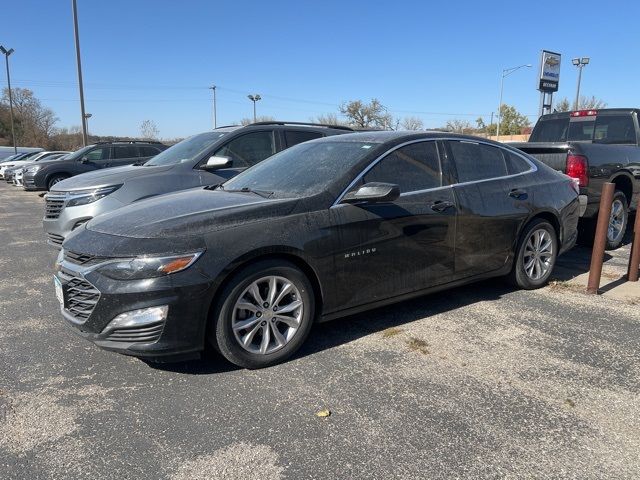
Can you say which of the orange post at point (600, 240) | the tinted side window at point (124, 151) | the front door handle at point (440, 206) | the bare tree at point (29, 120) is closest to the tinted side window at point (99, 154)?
the tinted side window at point (124, 151)

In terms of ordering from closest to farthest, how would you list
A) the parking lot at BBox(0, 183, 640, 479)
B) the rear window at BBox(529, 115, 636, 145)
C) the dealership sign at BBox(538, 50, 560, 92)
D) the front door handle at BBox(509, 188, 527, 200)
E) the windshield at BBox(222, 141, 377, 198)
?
1. the parking lot at BBox(0, 183, 640, 479)
2. the windshield at BBox(222, 141, 377, 198)
3. the front door handle at BBox(509, 188, 527, 200)
4. the rear window at BBox(529, 115, 636, 145)
5. the dealership sign at BBox(538, 50, 560, 92)

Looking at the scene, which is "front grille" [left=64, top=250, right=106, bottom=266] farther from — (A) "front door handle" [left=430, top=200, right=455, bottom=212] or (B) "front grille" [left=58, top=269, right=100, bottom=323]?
(A) "front door handle" [left=430, top=200, right=455, bottom=212]

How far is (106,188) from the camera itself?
6266 mm

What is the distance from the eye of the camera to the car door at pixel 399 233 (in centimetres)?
381

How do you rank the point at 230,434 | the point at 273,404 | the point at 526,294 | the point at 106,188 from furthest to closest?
the point at 106,188 → the point at 526,294 → the point at 273,404 → the point at 230,434

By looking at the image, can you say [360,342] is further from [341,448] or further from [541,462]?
[541,462]

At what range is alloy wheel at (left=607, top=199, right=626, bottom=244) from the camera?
24.2ft

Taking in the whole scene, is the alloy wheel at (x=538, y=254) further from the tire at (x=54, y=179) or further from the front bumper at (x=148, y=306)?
the tire at (x=54, y=179)

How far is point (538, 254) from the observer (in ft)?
17.5

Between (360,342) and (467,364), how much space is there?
83 cm

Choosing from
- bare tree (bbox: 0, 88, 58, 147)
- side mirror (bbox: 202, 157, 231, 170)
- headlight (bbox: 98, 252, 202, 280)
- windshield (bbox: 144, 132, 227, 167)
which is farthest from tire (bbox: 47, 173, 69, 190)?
bare tree (bbox: 0, 88, 58, 147)

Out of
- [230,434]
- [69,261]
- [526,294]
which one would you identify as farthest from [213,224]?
[526,294]

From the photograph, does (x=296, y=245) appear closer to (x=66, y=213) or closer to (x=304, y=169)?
(x=304, y=169)

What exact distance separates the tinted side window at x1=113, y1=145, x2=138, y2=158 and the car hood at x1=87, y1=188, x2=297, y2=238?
13.1 m
